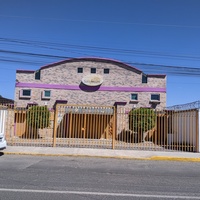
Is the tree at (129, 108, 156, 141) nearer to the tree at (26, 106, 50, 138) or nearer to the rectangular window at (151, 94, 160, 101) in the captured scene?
the rectangular window at (151, 94, 160, 101)

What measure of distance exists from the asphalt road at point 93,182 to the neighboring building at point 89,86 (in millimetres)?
15149

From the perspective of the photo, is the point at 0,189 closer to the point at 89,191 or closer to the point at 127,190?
the point at 89,191

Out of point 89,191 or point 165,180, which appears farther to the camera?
point 165,180

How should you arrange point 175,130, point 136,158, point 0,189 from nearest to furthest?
point 0,189 → point 136,158 → point 175,130

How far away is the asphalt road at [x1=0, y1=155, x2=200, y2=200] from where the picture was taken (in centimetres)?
564

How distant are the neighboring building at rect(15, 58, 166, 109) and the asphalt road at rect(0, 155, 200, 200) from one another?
596 inches

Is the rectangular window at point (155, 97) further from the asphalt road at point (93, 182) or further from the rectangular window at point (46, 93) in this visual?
the asphalt road at point (93, 182)

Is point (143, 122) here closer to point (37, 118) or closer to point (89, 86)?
point (89, 86)

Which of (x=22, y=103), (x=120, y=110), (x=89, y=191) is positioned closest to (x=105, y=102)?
(x=120, y=110)

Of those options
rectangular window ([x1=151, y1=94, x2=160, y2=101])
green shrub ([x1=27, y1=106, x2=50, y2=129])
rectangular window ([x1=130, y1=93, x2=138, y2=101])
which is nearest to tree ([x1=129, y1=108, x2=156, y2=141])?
rectangular window ([x1=130, y1=93, x2=138, y2=101])

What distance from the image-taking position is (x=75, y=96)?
2470 cm

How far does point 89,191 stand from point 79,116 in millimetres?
16358

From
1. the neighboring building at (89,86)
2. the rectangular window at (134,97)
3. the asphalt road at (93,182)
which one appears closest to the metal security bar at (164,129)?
the rectangular window at (134,97)

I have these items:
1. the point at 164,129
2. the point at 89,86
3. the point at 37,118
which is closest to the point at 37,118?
the point at 37,118
